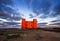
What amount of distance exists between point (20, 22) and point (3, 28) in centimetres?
63

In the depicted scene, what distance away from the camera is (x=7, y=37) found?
411 centimetres

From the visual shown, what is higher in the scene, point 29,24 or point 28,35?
point 29,24

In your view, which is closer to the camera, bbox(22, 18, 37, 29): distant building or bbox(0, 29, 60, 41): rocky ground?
bbox(0, 29, 60, 41): rocky ground

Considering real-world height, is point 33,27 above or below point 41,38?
above

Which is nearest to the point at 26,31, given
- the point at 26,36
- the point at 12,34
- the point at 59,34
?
the point at 26,36

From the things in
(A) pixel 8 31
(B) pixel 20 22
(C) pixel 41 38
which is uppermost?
(B) pixel 20 22

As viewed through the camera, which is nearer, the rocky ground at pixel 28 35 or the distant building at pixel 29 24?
the rocky ground at pixel 28 35

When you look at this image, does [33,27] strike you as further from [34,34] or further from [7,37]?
[7,37]

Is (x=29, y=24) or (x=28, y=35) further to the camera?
(x=29, y=24)

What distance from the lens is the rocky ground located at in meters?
4.09

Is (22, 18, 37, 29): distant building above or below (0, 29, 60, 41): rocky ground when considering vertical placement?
above

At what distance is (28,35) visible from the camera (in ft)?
13.9

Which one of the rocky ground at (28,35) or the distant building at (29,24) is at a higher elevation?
the distant building at (29,24)

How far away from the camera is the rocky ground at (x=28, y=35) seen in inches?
161
